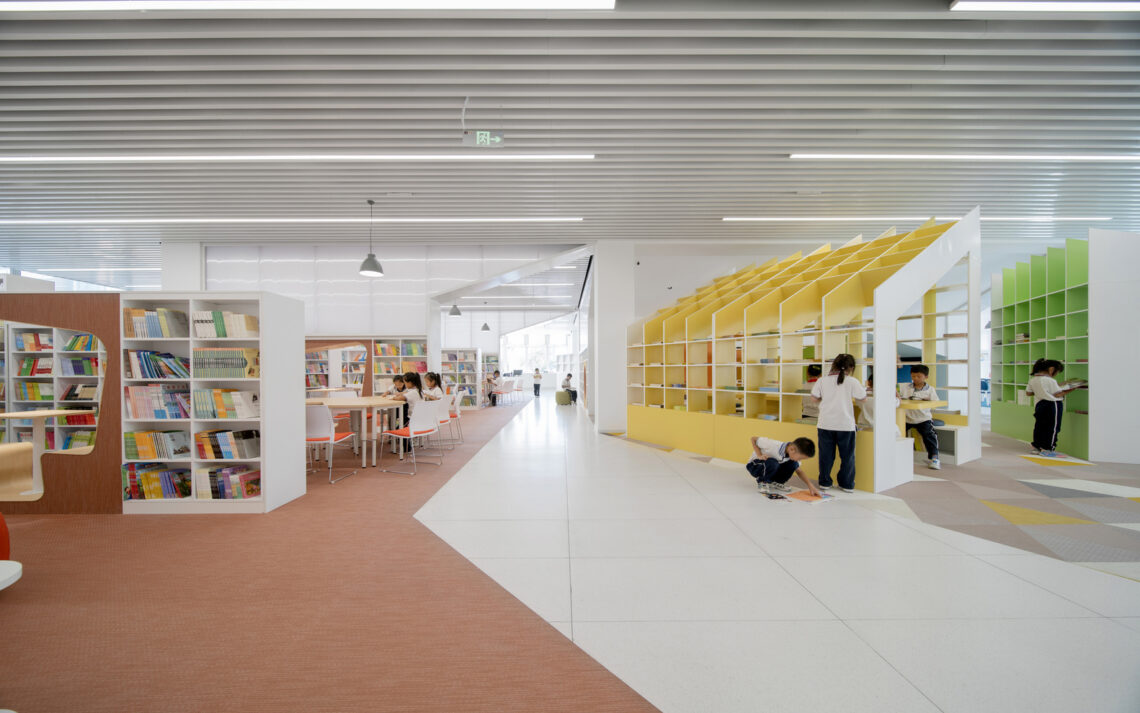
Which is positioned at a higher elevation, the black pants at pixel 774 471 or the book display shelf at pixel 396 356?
the book display shelf at pixel 396 356

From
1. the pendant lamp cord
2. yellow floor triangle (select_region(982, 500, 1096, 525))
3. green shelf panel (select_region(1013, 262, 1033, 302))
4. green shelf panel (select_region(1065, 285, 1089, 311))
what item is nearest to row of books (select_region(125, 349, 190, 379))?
the pendant lamp cord

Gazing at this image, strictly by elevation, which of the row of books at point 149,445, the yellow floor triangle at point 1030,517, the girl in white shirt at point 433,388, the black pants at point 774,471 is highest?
the girl in white shirt at point 433,388

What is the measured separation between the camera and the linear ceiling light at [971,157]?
19.1ft

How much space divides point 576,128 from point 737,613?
479cm

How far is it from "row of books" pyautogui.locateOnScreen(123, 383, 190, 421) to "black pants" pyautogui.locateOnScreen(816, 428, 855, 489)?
20.6 feet

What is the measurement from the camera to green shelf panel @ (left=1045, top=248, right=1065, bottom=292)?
721 cm

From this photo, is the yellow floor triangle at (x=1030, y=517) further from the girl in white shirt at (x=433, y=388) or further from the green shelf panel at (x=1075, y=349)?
the girl in white shirt at (x=433, y=388)

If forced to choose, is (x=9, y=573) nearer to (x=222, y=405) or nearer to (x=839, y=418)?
(x=222, y=405)

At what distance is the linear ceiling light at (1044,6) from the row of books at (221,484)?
23.3 ft

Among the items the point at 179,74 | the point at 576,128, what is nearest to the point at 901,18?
the point at 576,128

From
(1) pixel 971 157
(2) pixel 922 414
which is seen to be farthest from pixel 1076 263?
(2) pixel 922 414

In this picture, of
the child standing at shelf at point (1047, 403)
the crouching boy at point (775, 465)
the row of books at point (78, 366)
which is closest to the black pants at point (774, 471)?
the crouching boy at point (775, 465)

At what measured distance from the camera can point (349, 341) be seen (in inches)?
421

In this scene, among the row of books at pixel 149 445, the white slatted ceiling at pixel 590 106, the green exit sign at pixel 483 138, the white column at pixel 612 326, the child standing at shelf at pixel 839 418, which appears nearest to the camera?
the white slatted ceiling at pixel 590 106
